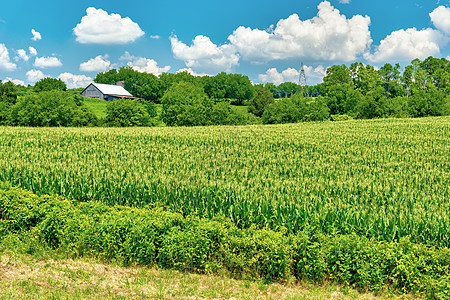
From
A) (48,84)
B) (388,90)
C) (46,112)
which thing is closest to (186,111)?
(46,112)

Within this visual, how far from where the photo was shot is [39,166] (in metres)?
15.4

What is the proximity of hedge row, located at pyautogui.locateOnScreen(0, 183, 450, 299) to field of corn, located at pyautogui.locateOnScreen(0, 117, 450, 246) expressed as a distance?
886 mm

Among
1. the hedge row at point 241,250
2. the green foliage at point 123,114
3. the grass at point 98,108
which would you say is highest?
the grass at point 98,108

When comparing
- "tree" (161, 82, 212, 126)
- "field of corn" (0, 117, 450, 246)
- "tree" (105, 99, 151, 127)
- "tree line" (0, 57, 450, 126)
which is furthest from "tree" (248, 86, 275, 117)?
"field of corn" (0, 117, 450, 246)

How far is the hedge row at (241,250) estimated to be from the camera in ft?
24.6

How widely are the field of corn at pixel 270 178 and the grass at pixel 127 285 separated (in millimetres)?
1630

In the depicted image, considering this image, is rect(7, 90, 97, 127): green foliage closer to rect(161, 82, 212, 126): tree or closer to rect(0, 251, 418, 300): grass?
rect(161, 82, 212, 126): tree

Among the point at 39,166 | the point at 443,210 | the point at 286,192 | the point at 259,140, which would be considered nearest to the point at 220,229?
the point at 286,192

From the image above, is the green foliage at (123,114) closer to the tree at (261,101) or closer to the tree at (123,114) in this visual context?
the tree at (123,114)

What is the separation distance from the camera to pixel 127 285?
7613 millimetres

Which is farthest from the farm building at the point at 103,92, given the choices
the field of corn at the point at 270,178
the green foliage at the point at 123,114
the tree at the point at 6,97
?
the field of corn at the point at 270,178

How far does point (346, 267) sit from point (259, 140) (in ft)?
62.7

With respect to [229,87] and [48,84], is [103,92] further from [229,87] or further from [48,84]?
[229,87]

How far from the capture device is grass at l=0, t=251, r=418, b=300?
720 cm
